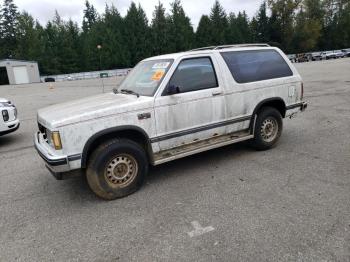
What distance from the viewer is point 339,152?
539cm

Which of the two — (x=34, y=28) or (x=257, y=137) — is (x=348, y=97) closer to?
(x=257, y=137)

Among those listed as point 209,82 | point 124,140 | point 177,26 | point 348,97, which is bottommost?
point 348,97

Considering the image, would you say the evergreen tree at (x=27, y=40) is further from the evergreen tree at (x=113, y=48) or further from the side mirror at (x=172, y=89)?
the side mirror at (x=172, y=89)

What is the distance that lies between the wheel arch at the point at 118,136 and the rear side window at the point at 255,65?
6.30 ft

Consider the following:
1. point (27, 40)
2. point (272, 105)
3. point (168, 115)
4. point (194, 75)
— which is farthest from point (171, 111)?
point (27, 40)

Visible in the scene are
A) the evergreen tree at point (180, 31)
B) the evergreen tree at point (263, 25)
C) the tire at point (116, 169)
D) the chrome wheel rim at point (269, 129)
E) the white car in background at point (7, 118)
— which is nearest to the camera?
the tire at point (116, 169)

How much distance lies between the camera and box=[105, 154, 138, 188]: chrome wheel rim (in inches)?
161

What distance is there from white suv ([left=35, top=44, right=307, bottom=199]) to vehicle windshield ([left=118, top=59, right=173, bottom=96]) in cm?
2

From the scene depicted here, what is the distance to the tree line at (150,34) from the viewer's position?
219 ft

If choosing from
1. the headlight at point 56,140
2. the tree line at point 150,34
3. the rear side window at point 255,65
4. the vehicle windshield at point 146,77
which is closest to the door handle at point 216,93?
the rear side window at point 255,65

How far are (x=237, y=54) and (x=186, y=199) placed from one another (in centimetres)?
271

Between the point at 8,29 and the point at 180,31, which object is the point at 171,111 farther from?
the point at 8,29

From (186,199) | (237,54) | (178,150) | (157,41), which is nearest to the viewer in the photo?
(186,199)

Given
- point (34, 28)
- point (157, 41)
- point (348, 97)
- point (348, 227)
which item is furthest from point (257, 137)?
point (34, 28)
